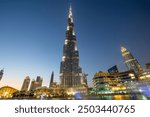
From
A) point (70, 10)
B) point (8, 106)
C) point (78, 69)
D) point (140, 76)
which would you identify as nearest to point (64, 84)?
point (78, 69)

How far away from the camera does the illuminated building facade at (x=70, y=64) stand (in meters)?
88.7

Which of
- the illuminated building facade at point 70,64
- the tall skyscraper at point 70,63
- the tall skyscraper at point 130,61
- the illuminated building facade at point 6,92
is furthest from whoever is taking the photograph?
the tall skyscraper at point 130,61

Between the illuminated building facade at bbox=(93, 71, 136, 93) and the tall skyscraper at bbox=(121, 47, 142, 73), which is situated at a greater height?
the tall skyscraper at bbox=(121, 47, 142, 73)

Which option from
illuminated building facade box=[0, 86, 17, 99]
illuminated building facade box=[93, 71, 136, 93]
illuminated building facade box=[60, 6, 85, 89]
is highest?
illuminated building facade box=[60, 6, 85, 89]

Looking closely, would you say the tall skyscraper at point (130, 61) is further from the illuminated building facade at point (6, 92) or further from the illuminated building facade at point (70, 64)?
the illuminated building facade at point (6, 92)

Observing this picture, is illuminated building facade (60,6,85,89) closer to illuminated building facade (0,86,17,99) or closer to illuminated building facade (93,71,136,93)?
illuminated building facade (93,71,136,93)

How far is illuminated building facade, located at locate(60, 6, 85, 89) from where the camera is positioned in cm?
8869

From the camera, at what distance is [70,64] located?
10125cm

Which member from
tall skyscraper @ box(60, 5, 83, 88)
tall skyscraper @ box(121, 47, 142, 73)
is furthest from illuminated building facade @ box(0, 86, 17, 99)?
tall skyscraper @ box(121, 47, 142, 73)

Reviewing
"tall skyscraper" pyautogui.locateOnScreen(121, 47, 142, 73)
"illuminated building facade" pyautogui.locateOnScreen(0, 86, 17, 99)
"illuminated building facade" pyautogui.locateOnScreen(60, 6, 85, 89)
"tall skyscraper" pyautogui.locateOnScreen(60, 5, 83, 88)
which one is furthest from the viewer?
"tall skyscraper" pyautogui.locateOnScreen(121, 47, 142, 73)

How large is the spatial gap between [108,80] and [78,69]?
47095mm

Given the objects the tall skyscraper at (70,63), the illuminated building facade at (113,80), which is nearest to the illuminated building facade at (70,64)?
the tall skyscraper at (70,63)

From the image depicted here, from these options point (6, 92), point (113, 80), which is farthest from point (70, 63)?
point (6, 92)

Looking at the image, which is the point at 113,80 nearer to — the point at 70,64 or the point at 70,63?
the point at 70,64
